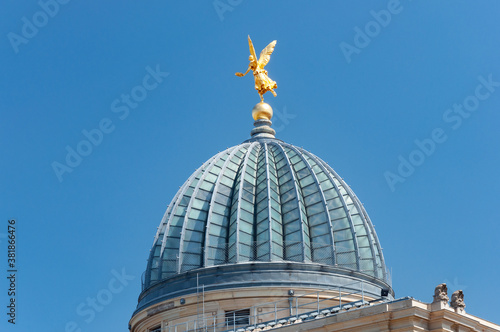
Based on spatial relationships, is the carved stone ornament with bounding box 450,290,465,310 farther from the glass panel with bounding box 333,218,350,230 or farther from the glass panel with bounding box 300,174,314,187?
the glass panel with bounding box 300,174,314,187

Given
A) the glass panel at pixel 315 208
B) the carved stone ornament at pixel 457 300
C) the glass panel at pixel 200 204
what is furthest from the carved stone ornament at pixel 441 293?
the glass panel at pixel 200 204

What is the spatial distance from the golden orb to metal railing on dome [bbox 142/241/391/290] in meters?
14.4

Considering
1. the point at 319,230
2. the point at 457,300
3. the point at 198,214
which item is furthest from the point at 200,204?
the point at 457,300

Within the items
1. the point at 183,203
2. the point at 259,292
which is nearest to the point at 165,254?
the point at 183,203

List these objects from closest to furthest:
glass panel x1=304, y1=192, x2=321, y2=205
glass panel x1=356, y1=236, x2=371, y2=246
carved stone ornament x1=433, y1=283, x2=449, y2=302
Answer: carved stone ornament x1=433, y1=283, x2=449, y2=302 → glass panel x1=356, y1=236, x2=371, y2=246 → glass panel x1=304, y1=192, x2=321, y2=205

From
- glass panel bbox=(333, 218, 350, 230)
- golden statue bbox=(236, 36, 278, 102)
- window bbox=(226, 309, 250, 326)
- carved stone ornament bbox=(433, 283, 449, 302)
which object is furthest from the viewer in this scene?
golden statue bbox=(236, 36, 278, 102)

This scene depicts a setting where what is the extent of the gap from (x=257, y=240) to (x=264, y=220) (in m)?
1.41

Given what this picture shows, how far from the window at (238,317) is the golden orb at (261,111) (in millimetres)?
19266

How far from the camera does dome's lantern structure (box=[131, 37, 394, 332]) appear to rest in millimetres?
57219

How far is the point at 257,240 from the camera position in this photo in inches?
2354

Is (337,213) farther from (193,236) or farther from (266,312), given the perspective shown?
(266,312)

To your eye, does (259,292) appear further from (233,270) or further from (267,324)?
(267,324)

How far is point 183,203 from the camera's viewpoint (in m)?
63.8

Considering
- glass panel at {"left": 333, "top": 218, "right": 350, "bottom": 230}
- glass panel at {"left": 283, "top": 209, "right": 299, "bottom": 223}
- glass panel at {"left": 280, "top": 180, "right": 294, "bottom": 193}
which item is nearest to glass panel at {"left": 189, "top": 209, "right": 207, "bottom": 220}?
glass panel at {"left": 283, "top": 209, "right": 299, "bottom": 223}
